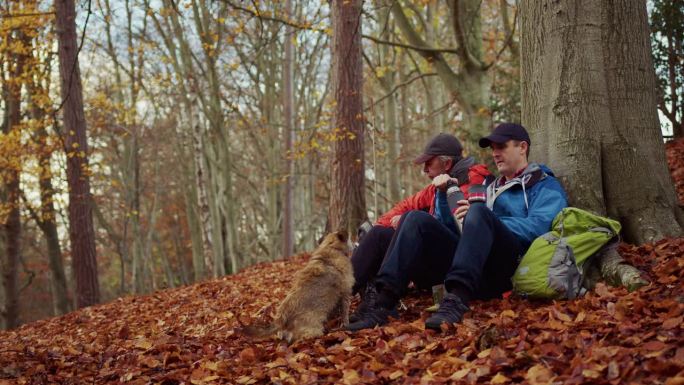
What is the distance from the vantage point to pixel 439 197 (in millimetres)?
4930

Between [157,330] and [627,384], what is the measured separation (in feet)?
15.2

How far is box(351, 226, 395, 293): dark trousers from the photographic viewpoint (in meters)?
4.83

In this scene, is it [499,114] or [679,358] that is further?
[499,114]

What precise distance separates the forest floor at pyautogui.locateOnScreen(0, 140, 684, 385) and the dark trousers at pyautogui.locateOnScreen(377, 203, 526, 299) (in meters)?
0.24

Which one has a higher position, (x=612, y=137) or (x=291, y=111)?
(x=291, y=111)

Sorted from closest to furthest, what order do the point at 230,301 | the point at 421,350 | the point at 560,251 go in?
the point at 421,350 → the point at 560,251 → the point at 230,301

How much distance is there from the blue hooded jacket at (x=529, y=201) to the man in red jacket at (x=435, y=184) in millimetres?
242

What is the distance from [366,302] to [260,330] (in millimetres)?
832

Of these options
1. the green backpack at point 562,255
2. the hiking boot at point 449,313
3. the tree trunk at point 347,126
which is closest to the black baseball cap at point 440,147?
the green backpack at point 562,255

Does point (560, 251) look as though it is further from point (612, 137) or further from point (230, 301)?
point (230, 301)

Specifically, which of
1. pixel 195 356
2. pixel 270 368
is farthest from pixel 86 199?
pixel 270 368

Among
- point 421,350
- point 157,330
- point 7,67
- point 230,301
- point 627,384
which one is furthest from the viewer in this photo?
point 7,67

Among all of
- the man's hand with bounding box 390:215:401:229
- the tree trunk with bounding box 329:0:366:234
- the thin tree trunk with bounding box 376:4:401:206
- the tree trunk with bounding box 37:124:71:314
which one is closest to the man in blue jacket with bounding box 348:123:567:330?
the man's hand with bounding box 390:215:401:229

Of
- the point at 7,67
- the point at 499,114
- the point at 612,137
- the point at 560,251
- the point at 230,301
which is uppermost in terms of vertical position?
the point at 7,67
